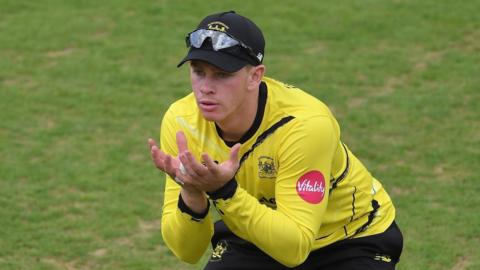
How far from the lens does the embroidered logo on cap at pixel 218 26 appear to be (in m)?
5.50

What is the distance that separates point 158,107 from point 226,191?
6766 millimetres

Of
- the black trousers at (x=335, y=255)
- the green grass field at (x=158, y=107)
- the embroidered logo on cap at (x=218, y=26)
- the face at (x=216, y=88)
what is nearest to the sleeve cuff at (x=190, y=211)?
the face at (x=216, y=88)

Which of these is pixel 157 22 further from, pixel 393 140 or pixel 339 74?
pixel 393 140

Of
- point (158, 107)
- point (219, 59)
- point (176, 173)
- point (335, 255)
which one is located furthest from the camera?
point (158, 107)

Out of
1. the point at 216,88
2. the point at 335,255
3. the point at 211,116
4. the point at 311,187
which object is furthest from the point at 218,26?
the point at 335,255

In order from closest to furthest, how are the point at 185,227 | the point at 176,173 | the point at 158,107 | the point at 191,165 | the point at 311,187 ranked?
the point at 191,165
the point at 176,173
the point at 311,187
the point at 185,227
the point at 158,107

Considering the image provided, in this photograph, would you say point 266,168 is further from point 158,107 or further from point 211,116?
point 158,107

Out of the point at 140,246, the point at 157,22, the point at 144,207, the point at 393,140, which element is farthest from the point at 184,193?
the point at 157,22

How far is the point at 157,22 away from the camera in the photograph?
14703 millimetres

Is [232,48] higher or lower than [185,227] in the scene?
higher

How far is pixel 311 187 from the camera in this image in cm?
566

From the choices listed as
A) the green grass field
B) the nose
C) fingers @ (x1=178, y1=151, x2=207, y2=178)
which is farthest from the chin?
the green grass field

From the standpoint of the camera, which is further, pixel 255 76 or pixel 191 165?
pixel 255 76

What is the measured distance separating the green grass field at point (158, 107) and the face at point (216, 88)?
3.29 metres
